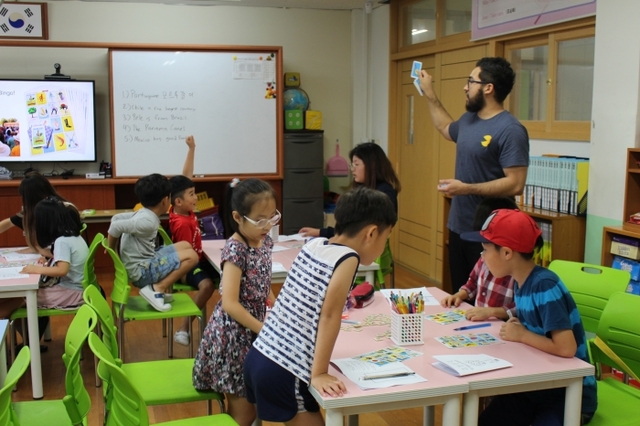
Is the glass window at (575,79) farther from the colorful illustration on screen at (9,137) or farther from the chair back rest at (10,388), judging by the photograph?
the colorful illustration on screen at (9,137)

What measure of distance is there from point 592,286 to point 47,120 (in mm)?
5271

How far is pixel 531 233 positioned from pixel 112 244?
2.49 meters

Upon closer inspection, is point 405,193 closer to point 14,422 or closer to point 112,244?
point 112,244

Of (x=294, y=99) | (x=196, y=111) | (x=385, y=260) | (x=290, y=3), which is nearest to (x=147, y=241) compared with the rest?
(x=385, y=260)

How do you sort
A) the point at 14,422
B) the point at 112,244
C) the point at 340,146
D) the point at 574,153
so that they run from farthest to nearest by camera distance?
1. the point at 340,146
2. the point at 574,153
3. the point at 112,244
4. the point at 14,422

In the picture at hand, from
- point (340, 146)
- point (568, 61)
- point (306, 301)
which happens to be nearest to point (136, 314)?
point (306, 301)

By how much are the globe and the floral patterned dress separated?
467cm

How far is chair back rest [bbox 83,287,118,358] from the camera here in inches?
94.1

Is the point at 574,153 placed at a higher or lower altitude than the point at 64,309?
higher

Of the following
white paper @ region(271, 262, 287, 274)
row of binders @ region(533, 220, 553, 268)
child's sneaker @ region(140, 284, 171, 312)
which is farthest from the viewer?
row of binders @ region(533, 220, 553, 268)

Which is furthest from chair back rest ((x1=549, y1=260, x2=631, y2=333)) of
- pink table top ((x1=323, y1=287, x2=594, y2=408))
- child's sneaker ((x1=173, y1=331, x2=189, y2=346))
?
child's sneaker ((x1=173, y1=331, x2=189, y2=346))

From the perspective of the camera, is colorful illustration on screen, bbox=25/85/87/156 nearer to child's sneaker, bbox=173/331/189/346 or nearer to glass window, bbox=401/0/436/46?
child's sneaker, bbox=173/331/189/346

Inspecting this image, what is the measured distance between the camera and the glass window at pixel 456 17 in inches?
220

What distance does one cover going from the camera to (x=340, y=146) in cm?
758
